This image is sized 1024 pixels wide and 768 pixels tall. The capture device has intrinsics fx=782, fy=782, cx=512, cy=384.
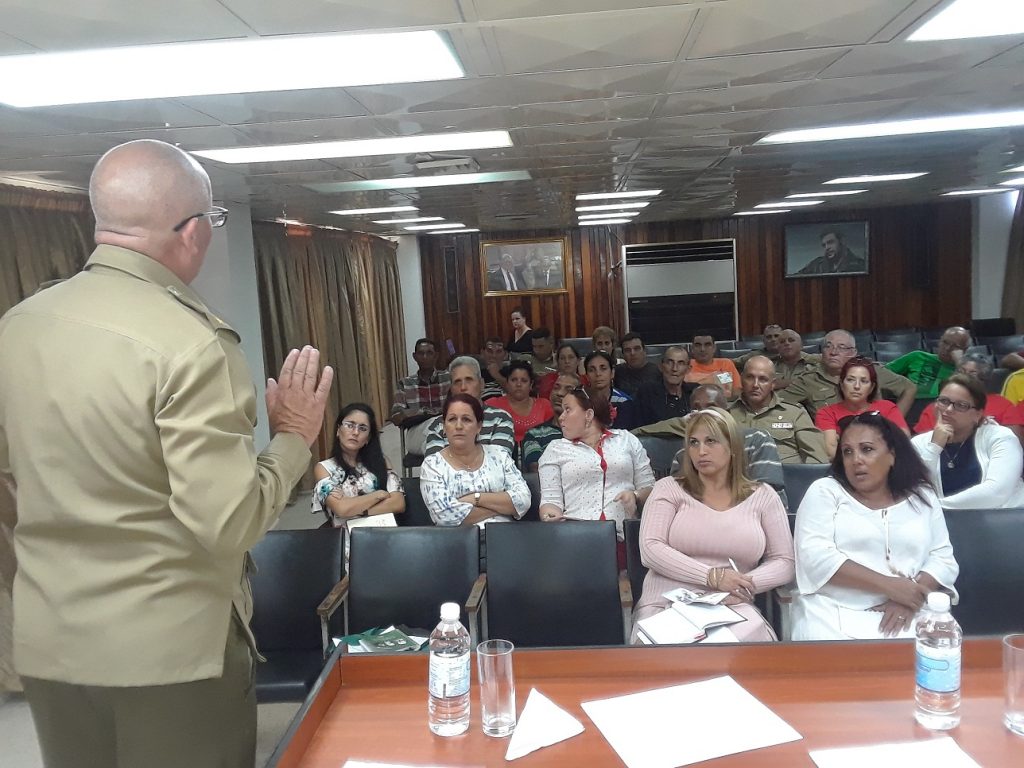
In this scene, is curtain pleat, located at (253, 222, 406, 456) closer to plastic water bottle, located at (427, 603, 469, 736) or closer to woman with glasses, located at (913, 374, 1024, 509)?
woman with glasses, located at (913, 374, 1024, 509)

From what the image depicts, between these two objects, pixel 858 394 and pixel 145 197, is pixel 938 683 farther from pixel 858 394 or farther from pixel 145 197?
pixel 858 394

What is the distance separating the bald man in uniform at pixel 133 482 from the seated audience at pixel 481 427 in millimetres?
2504

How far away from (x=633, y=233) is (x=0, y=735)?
10.7m

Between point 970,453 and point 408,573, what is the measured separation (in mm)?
2537

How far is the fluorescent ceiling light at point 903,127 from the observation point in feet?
14.8

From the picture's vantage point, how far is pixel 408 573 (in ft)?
9.75

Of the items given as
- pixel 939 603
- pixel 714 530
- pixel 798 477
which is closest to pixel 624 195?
pixel 798 477

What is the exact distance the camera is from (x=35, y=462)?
1.37 m

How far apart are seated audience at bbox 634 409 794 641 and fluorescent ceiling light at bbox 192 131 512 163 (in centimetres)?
199

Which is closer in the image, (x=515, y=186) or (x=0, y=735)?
(x=0, y=735)

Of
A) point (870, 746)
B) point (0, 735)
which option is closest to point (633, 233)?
point (0, 735)

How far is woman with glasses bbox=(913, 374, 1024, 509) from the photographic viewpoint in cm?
331

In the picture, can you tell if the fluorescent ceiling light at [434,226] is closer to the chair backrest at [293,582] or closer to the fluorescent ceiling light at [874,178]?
the fluorescent ceiling light at [874,178]

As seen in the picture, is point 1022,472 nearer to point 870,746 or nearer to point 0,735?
point 870,746
